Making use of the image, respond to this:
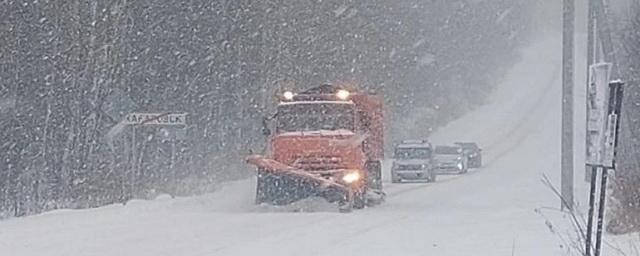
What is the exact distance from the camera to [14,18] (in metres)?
35.1

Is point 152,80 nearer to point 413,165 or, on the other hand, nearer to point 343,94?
point 413,165

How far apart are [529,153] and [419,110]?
652 inches

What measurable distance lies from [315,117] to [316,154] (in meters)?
1.42

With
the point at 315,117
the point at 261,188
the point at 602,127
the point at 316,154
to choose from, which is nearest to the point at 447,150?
the point at 315,117

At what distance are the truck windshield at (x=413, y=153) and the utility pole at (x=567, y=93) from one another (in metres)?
19.5

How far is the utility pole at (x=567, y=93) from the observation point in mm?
27266

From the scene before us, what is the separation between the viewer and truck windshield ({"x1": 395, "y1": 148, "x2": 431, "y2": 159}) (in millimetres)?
47688

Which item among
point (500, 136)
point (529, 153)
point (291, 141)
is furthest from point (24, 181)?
point (500, 136)

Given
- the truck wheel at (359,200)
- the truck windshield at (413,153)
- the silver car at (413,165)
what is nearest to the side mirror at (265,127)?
the truck wheel at (359,200)

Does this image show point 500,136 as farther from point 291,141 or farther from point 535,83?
point 291,141

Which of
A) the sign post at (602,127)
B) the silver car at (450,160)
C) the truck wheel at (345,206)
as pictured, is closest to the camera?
the sign post at (602,127)

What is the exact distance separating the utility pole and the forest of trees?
30.9 feet

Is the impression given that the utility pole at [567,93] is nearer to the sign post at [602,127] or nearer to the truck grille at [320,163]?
the truck grille at [320,163]

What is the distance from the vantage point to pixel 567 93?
1092 inches
